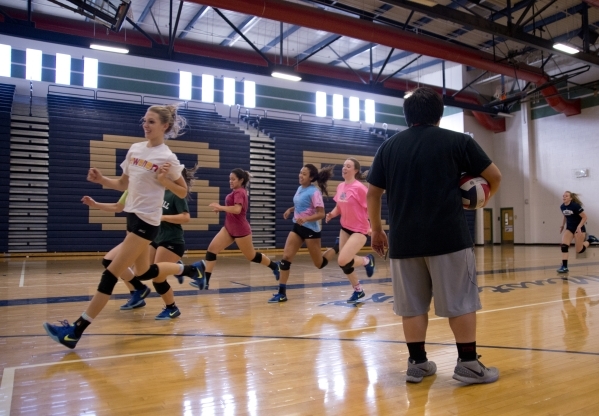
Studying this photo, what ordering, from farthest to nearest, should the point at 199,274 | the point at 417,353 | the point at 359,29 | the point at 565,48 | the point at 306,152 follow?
the point at 306,152 → the point at 565,48 → the point at 359,29 → the point at 199,274 → the point at 417,353

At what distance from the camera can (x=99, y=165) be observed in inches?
540

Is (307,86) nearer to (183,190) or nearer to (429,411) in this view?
(183,190)

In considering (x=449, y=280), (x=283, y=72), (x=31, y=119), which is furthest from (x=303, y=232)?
(x=31, y=119)

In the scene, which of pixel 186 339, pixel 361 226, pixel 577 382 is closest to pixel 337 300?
pixel 361 226

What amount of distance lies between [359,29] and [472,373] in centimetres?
1020

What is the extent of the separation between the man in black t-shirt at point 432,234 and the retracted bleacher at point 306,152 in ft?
44.6

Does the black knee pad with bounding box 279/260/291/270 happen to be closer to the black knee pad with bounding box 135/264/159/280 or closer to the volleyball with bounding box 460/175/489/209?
the black knee pad with bounding box 135/264/159/280

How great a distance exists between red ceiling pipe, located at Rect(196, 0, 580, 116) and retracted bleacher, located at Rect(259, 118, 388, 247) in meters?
5.55

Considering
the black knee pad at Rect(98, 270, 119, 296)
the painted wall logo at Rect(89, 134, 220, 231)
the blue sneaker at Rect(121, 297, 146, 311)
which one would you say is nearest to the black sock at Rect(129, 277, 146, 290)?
the blue sneaker at Rect(121, 297, 146, 311)

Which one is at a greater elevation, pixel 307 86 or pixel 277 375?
pixel 307 86

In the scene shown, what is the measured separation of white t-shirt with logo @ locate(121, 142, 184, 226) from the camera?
139 inches

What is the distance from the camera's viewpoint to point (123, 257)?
3432 mm

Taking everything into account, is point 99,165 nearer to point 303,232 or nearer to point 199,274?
point 199,274

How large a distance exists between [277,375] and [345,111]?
17993mm
